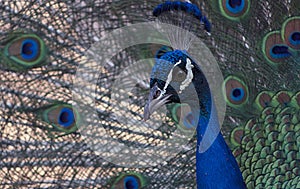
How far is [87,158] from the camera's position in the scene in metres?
2.34

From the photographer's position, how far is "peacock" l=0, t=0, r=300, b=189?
209 centimetres

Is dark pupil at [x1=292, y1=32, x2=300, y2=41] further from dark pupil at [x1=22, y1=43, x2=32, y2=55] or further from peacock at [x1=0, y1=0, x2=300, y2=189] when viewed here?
dark pupil at [x1=22, y1=43, x2=32, y2=55]

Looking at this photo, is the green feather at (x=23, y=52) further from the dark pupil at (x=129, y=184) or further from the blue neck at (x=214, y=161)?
the blue neck at (x=214, y=161)

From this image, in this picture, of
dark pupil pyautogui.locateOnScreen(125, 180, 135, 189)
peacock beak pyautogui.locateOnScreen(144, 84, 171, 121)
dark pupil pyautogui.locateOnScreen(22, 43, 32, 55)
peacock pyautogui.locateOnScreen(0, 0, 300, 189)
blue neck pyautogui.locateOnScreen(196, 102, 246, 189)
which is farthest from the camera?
dark pupil pyautogui.locateOnScreen(125, 180, 135, 189)

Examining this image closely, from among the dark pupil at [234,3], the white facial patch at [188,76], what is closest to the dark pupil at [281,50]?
the dark pupil at [234,3]

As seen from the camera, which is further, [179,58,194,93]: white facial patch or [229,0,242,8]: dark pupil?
[229,0,242,8]: dark pupil

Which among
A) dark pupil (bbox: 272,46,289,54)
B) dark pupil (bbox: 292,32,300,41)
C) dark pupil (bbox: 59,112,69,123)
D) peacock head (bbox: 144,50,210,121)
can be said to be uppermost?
dark pupil (bbox: 292,32,300,41)

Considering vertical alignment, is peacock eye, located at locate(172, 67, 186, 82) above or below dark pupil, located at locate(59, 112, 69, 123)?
below

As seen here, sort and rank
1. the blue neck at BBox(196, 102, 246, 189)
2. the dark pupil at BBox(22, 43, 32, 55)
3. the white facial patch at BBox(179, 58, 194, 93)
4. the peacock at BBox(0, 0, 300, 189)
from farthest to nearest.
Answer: the dark pupil at BBox(22, 43, 32, 55), the peacock at BBox(0, 0, 300, 189), the blue neck at BBox(196, 102, 246, 189), the white facial patch at BBox(179, 58, 194, 93)

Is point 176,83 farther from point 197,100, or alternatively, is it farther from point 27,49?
point 27,49

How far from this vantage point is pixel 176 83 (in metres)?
1.60

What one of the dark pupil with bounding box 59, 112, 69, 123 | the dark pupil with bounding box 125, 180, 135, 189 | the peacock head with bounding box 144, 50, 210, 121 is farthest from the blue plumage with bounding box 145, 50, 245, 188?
the dark pupil with bounding box 59, 112, 69, 123

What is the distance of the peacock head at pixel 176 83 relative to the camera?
1.53 m

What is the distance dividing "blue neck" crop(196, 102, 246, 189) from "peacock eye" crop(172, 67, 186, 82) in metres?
0.17
